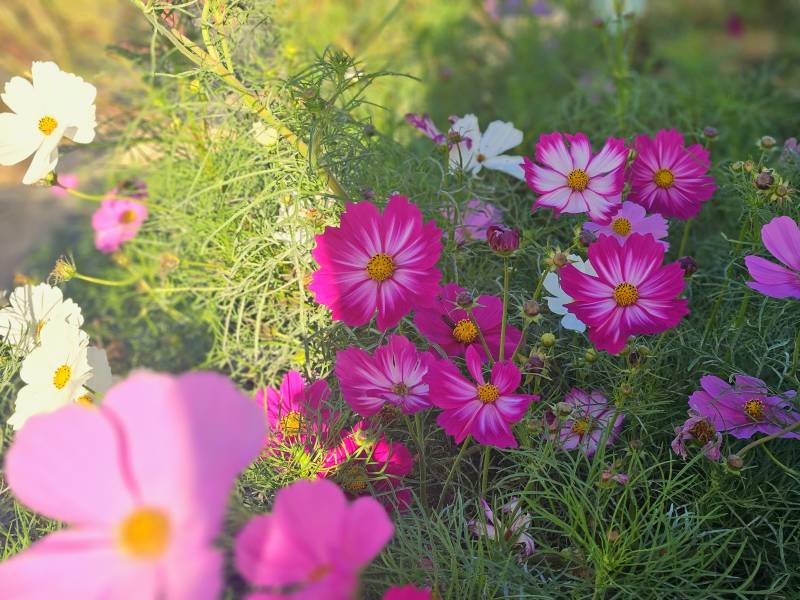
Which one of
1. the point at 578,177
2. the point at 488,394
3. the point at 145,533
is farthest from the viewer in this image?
the point at 578,177

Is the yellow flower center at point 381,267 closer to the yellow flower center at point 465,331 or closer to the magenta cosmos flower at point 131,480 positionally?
the yellow flower center at point 465,331

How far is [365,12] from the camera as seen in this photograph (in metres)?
1.95

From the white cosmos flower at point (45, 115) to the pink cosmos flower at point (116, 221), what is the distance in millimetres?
271

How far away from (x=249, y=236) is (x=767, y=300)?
0.53 metres

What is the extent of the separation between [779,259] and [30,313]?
646 millimetres

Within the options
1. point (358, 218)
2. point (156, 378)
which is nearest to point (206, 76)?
point (358, 218)

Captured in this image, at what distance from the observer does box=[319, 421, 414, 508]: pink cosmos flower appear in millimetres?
577

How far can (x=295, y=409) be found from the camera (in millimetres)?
644

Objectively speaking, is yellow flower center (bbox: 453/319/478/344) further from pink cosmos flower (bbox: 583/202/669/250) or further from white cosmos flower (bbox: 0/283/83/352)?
white cosmos flower (bbox: 0/283/83/352)

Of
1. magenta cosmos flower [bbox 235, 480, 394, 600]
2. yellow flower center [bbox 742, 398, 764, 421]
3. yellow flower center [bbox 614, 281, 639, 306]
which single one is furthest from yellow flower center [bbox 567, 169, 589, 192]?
magenta cosmos flower [bbox 235, 480, 394, 600]

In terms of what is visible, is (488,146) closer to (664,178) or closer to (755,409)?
(664,178)

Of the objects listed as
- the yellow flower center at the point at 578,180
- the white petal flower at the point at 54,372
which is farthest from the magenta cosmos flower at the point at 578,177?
the white petal flower at the point at 54,372

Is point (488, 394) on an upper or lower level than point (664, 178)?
lower

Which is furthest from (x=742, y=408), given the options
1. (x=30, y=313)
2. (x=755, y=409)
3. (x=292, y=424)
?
(x=30, y=313)
